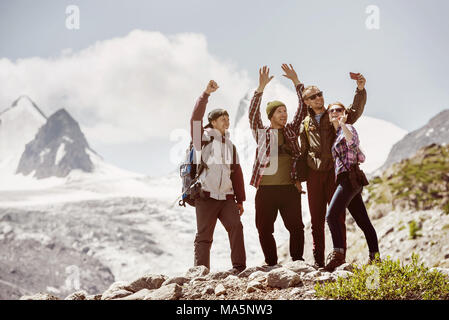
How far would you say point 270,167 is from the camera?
7.38 meters

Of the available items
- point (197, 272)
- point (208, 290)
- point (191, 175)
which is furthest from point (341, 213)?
point (191, 175)

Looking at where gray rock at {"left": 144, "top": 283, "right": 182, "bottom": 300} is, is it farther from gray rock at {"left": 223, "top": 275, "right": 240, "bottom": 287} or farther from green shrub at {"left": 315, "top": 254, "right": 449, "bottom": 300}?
green shrub at {"left": 315, "top": 254, "right": 449, "bottom": 300}

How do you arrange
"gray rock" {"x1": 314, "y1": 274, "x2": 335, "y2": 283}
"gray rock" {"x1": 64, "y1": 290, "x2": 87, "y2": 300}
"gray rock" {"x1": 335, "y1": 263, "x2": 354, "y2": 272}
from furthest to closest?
1. "gray rock" {"x1": 64, "y1": 290, "x2": 87, "y2": 300}
2. "gray rock" {"x1": 335, "y1": 263, "x2": 354, "y2": 272}
3. "gray rock" {"x1": 314, "y1": 274, "x2": 335, "y2": 283}

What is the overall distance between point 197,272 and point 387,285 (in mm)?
A: 2961

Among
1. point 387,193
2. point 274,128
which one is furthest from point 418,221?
point 274,128

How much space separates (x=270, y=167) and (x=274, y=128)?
698 millimetres

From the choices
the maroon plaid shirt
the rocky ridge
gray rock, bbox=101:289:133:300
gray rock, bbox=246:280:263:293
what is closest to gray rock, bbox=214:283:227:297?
the rocky ridge

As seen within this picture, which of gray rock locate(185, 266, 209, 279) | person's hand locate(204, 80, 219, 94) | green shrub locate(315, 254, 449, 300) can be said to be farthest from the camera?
person's hand locate(204, 80, 219, 94)

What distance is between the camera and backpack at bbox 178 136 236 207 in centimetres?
733

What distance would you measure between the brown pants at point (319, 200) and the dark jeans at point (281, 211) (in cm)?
26

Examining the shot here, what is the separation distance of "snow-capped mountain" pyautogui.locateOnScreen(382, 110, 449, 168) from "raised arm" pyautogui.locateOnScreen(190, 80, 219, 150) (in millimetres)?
175223

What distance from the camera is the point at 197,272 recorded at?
7035 millimetres

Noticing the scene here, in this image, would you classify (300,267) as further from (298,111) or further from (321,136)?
(298,111)
